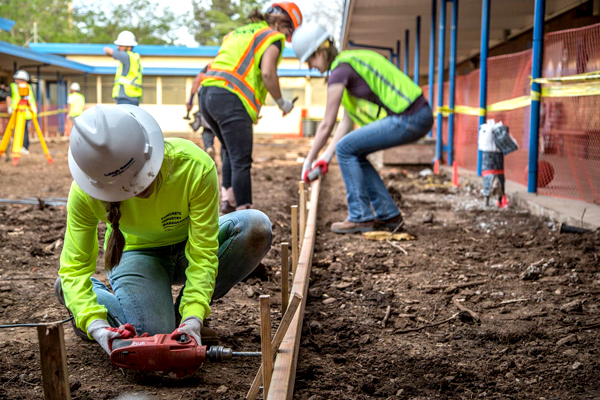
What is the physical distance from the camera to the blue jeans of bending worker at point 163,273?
2.65 meters

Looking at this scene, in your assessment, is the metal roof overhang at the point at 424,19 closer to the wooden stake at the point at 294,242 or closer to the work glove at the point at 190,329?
the wooden stake at the point at 294,242

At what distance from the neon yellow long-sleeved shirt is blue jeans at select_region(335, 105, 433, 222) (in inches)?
104

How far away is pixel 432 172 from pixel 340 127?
5.45 m

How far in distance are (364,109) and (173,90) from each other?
25.3 metres

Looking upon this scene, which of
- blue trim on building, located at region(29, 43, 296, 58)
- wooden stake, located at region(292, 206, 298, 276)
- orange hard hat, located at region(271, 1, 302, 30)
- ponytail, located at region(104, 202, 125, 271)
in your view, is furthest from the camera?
blue trim on building, located at region(29, 43, 296, 58)

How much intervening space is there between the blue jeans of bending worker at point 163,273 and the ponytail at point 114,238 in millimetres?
201

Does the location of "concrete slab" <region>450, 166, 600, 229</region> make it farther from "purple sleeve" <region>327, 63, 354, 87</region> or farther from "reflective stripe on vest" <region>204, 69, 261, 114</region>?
"reflective stripe on vest" <region>204, 69, 261, 114</region>

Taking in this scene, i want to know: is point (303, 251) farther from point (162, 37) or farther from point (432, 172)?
point (162, 37)

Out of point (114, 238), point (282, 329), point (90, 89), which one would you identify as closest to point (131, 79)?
point (114, 238)

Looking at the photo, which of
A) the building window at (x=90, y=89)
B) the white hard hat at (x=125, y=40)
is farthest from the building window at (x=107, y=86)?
the white hard hat at (x=125, y=40)

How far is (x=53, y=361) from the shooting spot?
156cm

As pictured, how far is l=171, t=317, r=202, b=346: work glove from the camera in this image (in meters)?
2.33

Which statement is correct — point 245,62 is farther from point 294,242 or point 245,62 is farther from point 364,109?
point 294,242

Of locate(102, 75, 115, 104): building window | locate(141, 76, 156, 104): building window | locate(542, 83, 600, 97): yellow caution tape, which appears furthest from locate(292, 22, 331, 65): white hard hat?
locate(102, 75, 115, 104): building window
